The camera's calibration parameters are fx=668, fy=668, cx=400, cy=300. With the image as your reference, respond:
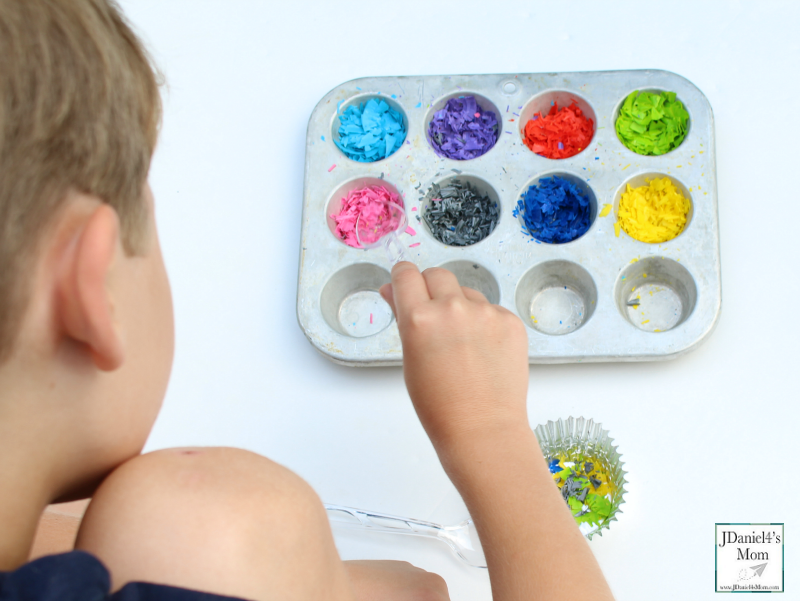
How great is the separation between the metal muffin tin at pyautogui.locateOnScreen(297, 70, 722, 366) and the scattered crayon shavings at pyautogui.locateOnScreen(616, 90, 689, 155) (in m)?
0.01

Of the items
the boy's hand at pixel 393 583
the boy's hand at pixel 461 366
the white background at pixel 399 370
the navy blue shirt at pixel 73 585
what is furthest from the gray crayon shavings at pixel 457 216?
the navy blue shirt at pixel 73 585

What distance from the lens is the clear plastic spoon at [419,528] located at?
2.80ft

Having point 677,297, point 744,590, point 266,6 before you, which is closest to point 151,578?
point 744,590

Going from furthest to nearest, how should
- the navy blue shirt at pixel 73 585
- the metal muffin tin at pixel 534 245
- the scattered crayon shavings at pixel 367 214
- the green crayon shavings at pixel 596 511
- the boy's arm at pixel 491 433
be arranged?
1. the scattered crayon shavings at pixel 367 214
2. the metal muffin tin at pixel 534 245
3. the green crayon shavings at pixel 596 511
4. the boy's arm at pixel 491 433
5. the navy blue shirt at pixel 73 585

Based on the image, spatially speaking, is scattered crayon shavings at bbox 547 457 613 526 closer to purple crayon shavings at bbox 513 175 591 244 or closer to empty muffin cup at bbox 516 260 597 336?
empty muffin cup at bbox 516 260 597 336

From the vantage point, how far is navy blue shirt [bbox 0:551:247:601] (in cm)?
37

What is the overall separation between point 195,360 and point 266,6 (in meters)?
0.71

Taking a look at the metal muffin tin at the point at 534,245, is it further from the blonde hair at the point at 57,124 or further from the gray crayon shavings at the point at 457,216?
the blonde hair at the point at 57,124

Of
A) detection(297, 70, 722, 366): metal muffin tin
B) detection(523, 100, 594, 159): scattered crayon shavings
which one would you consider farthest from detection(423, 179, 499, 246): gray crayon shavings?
detection(523, 100, 594, 159): scattered crayon shavings

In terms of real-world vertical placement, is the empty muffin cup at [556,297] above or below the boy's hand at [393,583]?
above

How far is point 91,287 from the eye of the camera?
1.34 feet

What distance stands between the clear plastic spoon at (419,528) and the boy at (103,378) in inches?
11.4

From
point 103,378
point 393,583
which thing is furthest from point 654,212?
point 103,378

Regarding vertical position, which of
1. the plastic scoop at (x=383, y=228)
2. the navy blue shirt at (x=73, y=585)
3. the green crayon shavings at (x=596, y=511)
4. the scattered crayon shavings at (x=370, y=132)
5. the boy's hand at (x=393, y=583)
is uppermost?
the scattered crayon shavings at (x=370, y=132)
